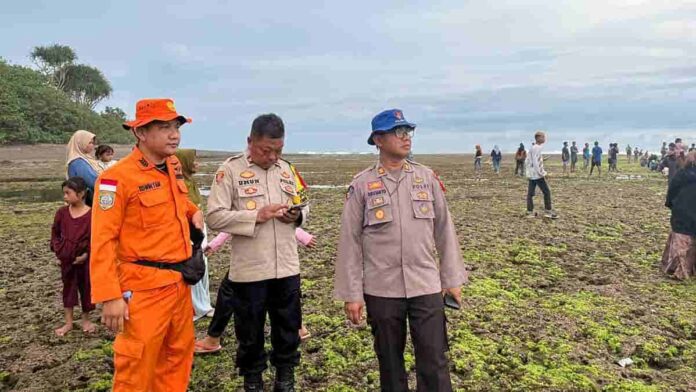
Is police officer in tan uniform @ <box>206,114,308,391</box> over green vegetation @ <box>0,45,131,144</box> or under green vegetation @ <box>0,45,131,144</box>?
under

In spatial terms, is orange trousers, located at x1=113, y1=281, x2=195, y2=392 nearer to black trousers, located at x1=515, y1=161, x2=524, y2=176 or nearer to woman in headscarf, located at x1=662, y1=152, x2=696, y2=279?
woman in headscarf, located at x1=662, y1=152, x2=696, y2=279

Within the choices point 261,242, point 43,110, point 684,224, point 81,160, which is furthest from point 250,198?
point 43,110

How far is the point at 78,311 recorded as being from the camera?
6570mm

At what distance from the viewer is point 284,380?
4141 mm

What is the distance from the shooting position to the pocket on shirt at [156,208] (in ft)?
10.7

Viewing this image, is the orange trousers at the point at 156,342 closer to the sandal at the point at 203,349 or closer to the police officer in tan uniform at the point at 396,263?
the police officer in tan uniform at the point at 396,263

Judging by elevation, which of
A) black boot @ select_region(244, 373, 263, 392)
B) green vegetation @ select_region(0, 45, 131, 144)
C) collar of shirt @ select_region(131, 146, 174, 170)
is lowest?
black boot @ select_region(244, 373, 263, 392)

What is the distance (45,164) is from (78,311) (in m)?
33.5

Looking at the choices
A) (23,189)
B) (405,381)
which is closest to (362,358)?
(405,381)

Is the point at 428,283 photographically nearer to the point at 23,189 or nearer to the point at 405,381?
the point at 405,381

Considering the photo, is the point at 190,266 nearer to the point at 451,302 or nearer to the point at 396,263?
the point at 396,263

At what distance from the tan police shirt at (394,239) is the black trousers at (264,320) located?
0.66m

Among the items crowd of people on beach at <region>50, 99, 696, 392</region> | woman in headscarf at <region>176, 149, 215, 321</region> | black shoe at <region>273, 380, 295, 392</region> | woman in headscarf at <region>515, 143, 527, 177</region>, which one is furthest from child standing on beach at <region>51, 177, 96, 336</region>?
woman in headscarf at <region>515, 143, 527, 177</region>

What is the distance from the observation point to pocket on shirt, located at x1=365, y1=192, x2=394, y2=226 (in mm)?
3525
